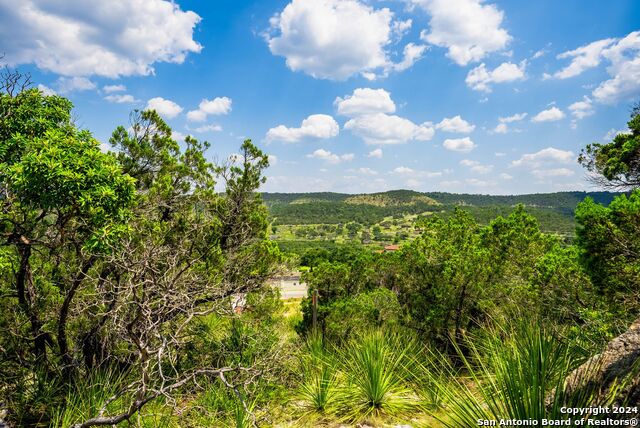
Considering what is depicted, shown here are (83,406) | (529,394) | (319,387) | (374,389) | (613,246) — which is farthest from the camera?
(613,246)

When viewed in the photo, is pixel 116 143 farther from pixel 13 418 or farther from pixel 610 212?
pixel 610 212

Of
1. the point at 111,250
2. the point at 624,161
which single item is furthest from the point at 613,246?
the point at 111,250

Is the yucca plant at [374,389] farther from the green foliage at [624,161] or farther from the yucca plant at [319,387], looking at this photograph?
the green foliage at [624,161]

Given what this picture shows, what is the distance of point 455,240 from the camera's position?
424 inches

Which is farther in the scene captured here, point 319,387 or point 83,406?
point 319,387

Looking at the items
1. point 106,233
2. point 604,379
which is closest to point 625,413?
point 604,379

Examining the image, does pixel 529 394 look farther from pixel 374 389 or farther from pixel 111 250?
pixel 111 250

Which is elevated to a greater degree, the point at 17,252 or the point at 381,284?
the point at 17,252

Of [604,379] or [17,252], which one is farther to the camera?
[17,252]

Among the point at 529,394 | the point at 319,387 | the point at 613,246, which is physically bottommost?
the point at 319,387

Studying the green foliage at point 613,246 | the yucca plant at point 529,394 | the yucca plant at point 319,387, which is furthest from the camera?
the green foliage at point 613,246

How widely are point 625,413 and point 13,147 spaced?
7250 millimetres

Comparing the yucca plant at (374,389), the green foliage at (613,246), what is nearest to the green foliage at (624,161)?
the green foliage at (613,246)

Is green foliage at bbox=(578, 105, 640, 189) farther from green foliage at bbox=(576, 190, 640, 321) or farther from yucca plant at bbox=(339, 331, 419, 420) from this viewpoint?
yucca plant at bbox=(339, 331, 419, 420)
